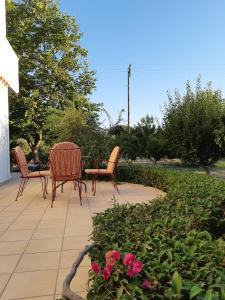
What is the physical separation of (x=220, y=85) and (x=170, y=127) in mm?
1848

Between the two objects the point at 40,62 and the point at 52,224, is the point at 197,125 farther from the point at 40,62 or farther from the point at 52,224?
the point at 40,62

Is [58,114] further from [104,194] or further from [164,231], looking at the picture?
[164,231]

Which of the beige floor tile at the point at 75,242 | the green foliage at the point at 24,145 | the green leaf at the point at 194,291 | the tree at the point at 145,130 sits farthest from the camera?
the green foliage at the point at 24,145

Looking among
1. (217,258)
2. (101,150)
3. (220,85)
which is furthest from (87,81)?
(217,258)

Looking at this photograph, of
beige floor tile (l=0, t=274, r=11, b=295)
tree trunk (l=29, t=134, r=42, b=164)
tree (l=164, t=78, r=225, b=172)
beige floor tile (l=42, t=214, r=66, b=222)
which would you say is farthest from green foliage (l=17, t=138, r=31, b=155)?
beige floor tile (l=0, t=274, r=11, b=295)

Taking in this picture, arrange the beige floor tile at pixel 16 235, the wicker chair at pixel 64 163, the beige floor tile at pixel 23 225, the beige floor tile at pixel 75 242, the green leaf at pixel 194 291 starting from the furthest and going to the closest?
the wicker chair at pixel 64 163, the beige floor tile at pixel 23 225, the beige floor tile at pixel 16 235, the beige floor tile at pixel 75 242, the green leaf at pixel 194 291

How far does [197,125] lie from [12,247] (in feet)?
17.4

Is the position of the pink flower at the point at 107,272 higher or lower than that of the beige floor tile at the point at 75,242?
higher

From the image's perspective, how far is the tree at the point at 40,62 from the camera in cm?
1942

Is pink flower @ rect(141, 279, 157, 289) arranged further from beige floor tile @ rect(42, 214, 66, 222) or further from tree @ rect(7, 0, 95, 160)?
tree @ rect(7, 0, 95, 160)

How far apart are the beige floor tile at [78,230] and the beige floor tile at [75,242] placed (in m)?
0.17

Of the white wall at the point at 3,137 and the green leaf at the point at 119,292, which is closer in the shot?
the green leaf at the point at 119,292

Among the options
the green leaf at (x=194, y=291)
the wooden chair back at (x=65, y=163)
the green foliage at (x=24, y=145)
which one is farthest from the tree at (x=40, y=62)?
the green leaf at (x=194, y=291)

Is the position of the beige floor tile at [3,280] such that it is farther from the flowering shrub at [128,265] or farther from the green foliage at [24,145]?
the green foliage at [24,145]
